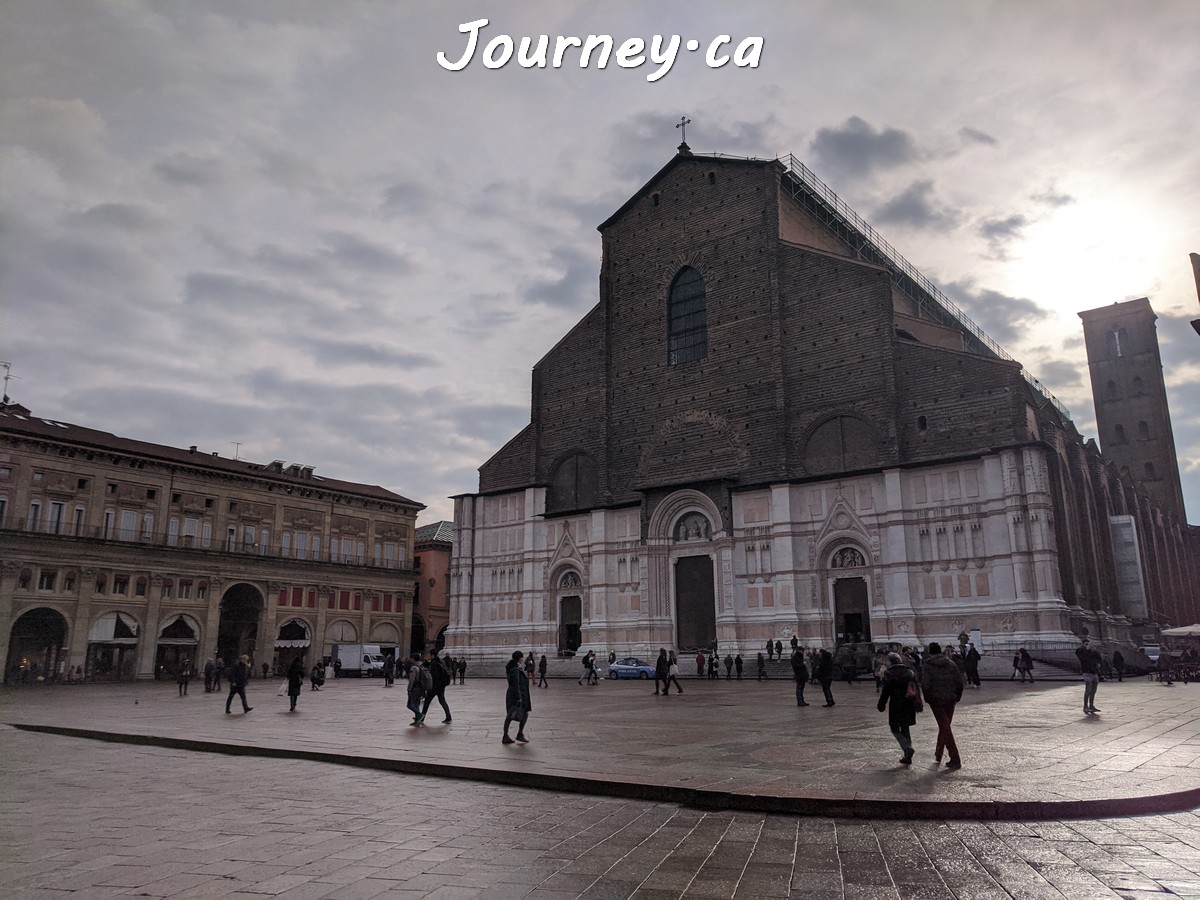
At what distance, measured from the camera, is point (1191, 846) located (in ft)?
20.5

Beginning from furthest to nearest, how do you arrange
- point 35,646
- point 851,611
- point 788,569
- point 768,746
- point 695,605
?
point 35,646, point 695,605, point 788,569, point 851,611, point 768,746

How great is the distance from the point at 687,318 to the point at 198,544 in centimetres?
2979

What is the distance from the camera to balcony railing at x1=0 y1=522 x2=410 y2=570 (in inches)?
1618

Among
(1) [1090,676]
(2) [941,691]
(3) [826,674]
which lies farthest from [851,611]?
(2) [941,691]

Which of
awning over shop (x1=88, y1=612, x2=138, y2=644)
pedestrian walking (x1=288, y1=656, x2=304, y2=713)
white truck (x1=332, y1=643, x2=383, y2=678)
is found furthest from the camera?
white truck (x1=332, y1=643, x2=383, y2=678)

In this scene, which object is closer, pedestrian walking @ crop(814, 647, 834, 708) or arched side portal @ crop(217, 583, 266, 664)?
pedestrian walking @ crop(814, 647, 834, 708)

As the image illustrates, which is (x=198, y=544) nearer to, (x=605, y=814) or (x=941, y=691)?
(x=605, y=814)

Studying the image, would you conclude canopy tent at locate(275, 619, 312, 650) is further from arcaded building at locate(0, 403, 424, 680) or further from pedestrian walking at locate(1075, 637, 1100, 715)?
pedestrian walking at locate(1075, 637, 1100, 715)

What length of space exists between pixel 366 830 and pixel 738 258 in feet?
120

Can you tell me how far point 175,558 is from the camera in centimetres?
4600

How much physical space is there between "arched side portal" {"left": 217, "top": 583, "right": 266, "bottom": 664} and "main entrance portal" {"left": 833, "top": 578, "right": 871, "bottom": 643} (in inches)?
1309

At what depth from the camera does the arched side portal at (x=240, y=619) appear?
1959 inches

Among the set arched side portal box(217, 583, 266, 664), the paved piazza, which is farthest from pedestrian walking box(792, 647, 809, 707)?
arched side portal box(217, 583, 266, 664)

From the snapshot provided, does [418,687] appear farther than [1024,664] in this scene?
No
